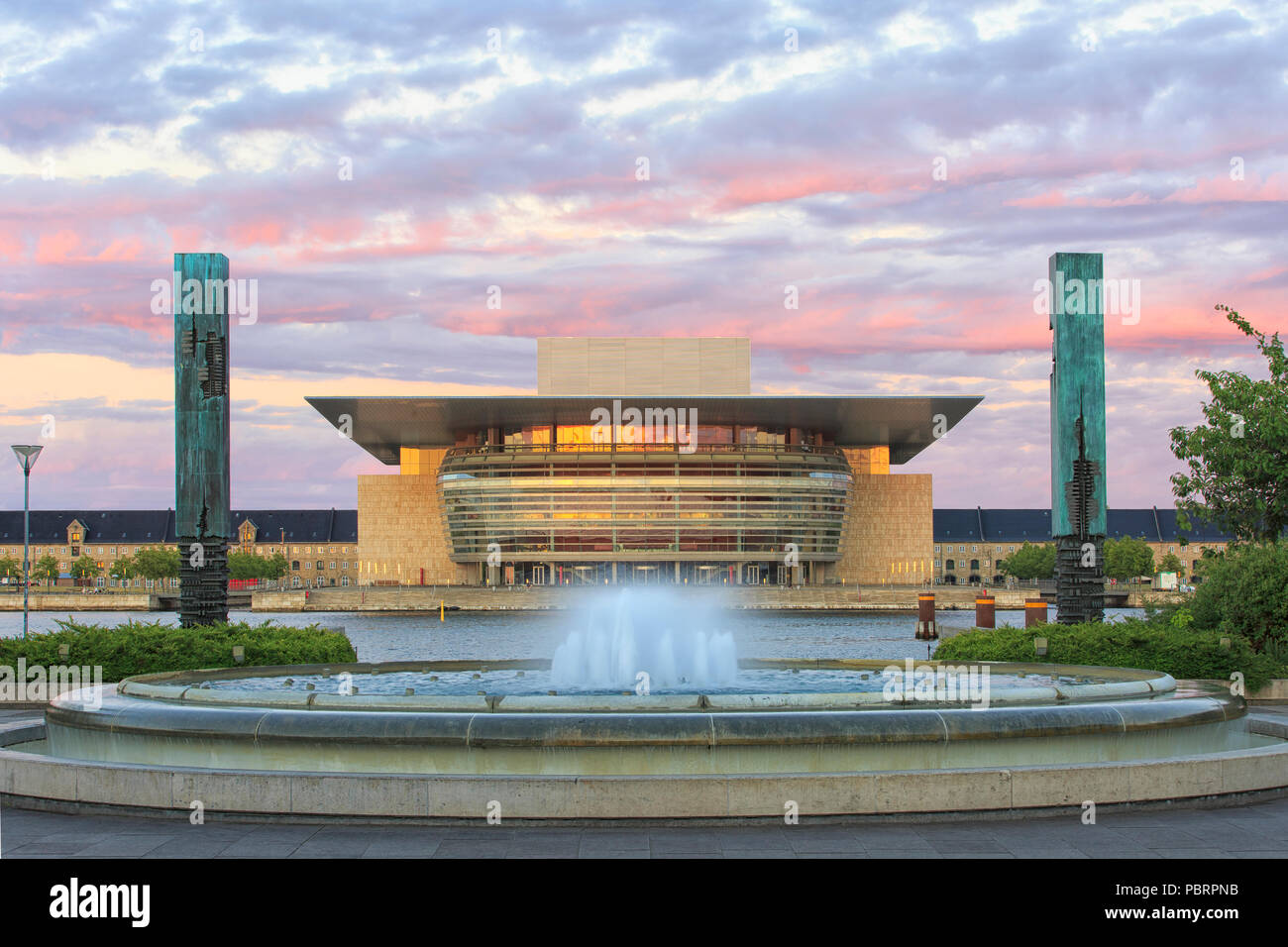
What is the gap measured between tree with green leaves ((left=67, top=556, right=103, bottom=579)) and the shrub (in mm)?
170953

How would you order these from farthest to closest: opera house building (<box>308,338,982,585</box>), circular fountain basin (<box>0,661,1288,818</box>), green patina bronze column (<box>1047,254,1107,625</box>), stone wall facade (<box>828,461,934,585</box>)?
stone wall facade (<box>828,461,934,585</box>)
opera house building (<box>308,338,982,585</box>)
green patina bronze column (<box>1047,254,1107,625</box>)
circular fountain basin (<box>0,661,1288,818</box>)

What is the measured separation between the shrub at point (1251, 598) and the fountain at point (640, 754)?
1045 cm

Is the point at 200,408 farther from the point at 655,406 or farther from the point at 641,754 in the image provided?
the point at 655,406

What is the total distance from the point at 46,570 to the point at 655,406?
101828 millimetres

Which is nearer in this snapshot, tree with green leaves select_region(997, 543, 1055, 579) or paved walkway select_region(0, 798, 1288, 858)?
paved walkway select_region(0, 798, 1288, 858)

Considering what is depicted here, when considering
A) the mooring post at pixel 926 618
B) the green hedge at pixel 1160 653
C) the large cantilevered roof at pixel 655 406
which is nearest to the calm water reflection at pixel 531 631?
the mooring post at pixel 926 618

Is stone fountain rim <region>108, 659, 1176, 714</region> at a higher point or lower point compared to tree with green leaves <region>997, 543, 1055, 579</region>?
higher

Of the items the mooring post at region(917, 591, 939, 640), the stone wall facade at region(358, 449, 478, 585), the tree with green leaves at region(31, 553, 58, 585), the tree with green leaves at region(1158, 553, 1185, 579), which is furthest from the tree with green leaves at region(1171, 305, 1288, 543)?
the tree with green leaves at region(31, 553, 58, 585)

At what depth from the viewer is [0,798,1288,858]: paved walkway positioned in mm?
9156

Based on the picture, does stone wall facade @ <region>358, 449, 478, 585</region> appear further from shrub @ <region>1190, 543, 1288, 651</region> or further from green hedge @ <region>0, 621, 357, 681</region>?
shrub @ <region>1190, 543, 1288, 651</region>

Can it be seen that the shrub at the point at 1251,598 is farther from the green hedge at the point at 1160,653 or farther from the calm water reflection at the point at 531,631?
the calm water reflection at the point at 531,631
